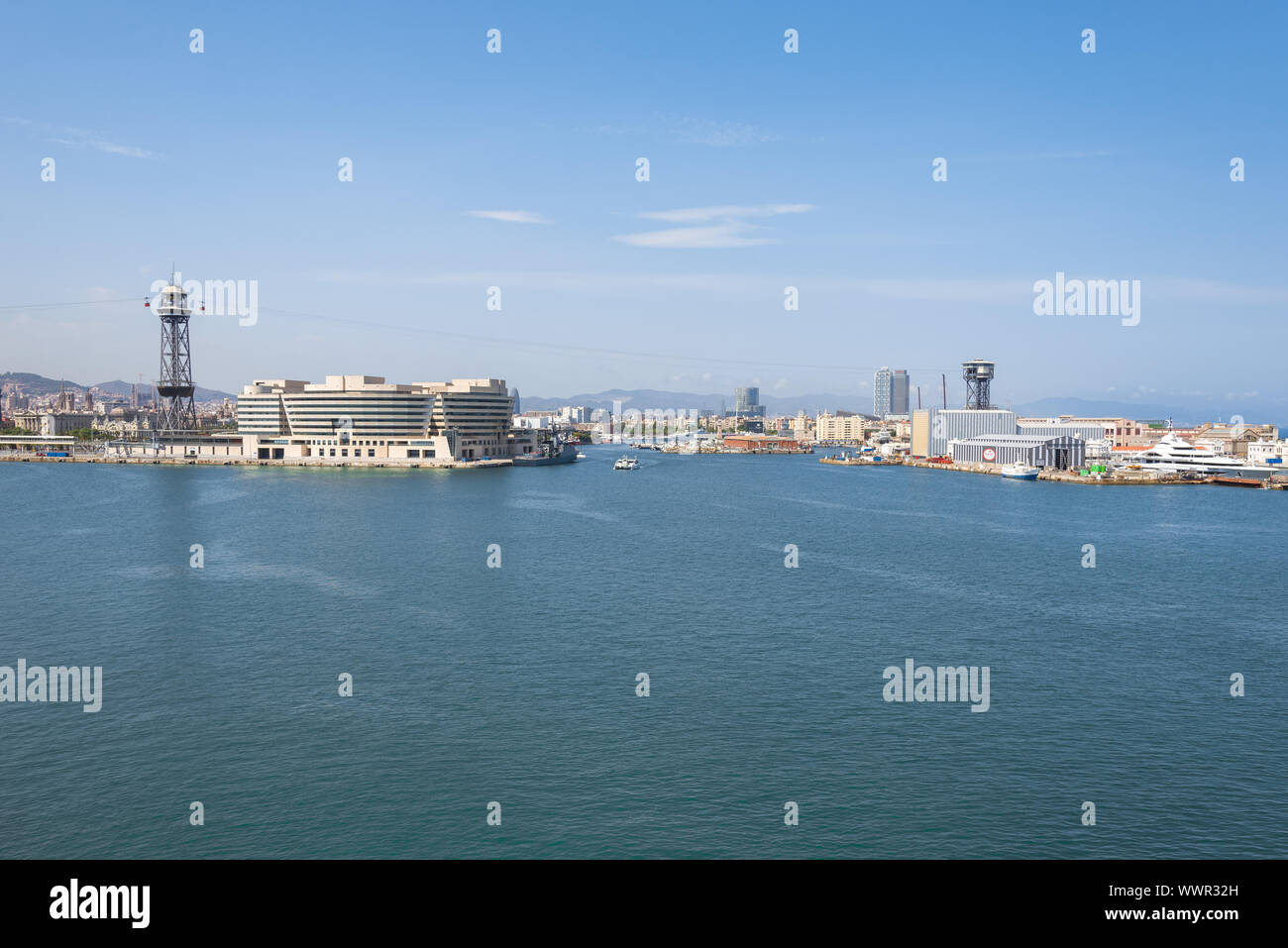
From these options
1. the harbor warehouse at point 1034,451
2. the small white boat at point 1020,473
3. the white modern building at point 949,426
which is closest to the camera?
the small white boat at point 1020,473

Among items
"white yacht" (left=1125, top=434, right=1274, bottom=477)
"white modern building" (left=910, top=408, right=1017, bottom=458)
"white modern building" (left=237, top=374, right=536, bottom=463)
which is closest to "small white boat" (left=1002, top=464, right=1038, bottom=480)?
"white yacht" (left=1125, top=434, right=1274, bottom=477)

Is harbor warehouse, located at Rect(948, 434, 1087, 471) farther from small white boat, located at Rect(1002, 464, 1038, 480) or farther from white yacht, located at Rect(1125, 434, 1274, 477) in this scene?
white yacht, located at Rect(1125, 434, 1274, 477)

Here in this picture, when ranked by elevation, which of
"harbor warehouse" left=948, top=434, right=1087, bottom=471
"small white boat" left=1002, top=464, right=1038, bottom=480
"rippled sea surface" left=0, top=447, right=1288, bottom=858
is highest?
"harbor warehouse" left=948, top=434, right=1087, bottom=471

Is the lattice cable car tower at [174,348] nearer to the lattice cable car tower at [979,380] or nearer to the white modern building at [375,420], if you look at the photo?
the white modern building at [375,420]

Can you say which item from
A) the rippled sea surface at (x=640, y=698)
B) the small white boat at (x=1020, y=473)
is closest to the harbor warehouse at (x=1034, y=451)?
the small white boat at (x=1020, y=473)

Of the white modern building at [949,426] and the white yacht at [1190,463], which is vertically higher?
the white modern building at [949,426]

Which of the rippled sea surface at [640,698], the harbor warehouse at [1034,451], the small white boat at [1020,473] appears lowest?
the rippled sea surface at [640,698]
